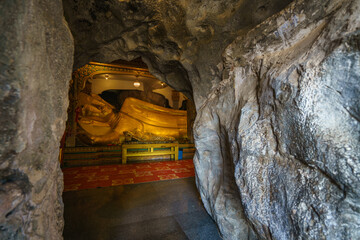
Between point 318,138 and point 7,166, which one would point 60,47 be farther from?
point 318,138

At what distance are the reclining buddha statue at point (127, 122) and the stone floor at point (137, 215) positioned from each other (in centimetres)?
322

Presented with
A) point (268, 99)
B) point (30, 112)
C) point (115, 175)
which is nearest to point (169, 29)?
point (268, 99)

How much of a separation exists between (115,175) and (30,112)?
350 cm

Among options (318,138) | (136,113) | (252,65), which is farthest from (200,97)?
(136,113)

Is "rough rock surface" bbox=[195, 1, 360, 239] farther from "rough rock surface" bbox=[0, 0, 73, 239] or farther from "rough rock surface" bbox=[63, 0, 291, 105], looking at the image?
"rough rock surface" bbox=[0, 0, 73, 239]

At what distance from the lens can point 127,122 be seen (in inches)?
265

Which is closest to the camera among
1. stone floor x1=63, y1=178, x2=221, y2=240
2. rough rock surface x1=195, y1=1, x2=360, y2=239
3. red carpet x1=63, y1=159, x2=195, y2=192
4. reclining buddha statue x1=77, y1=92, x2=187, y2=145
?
rough rock surface x1=195, y1=1, x2=360, y2=239

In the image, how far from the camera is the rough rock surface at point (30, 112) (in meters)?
0.76

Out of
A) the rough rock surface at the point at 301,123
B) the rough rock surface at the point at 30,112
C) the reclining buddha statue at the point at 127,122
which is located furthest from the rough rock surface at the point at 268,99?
the reclining buddha statue at the point at 127,122

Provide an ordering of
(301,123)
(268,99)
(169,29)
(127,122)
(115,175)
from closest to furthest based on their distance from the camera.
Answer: (301,123)
(268,99)
(169,29)
(115,175)
(127,122)

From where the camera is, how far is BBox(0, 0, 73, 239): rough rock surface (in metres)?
0.76

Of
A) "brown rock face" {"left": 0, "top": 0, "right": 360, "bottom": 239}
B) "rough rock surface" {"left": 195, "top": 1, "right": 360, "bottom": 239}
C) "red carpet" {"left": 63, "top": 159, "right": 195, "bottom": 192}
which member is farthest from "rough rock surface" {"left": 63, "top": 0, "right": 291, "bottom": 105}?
"red carpet" {"left": 63, "top": 159, "right": 195, "bottom": 192}

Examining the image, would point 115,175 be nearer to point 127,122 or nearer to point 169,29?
point 127,122

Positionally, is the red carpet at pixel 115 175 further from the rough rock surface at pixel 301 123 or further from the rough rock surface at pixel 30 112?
the rough rock surface at pixel 301 123
